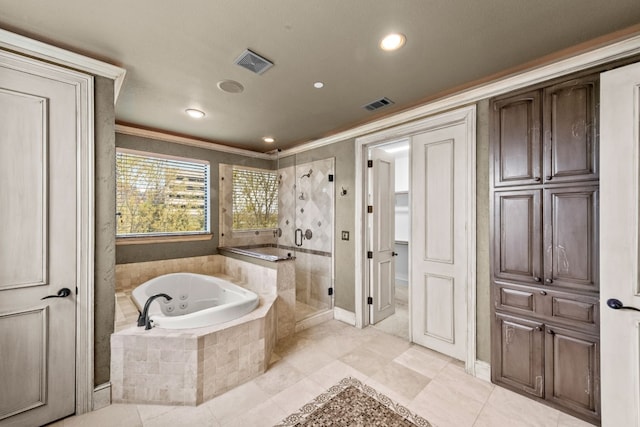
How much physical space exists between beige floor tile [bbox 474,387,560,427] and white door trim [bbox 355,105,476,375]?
1.06ft

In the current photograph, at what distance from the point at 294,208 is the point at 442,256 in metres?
2.23

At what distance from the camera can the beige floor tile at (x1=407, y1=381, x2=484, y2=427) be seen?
172 centimetres

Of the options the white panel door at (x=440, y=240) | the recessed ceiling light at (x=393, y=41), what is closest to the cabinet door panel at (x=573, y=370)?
the white panel door at (x=440, y=240)

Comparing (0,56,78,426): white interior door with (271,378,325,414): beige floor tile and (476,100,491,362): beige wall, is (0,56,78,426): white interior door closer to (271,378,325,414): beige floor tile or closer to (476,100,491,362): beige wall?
(271,378,325,414): beige floor tile

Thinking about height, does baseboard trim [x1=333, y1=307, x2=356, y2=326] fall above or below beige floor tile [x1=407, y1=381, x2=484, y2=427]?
above

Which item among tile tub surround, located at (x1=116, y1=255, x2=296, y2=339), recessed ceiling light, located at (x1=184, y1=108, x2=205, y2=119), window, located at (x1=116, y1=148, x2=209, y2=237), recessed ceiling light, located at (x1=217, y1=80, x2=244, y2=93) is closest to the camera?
recessed ceiling light, located at (x1=217, y1=80, x2=244, y2=93)

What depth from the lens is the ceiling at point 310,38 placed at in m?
1.36

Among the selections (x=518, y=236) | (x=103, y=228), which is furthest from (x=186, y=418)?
(x=518, y=236)

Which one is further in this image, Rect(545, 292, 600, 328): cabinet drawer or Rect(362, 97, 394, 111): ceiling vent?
Rect(362, 97, 394, 111): ceiling vent

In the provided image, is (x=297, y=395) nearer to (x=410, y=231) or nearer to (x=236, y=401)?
(x=236, y=401)

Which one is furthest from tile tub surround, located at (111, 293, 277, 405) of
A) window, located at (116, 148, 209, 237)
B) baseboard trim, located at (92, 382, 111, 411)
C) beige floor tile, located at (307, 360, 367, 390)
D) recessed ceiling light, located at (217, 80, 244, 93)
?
recessed ceiling light, located at (217, 80, 244, 93)

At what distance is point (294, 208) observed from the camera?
13.0 ft

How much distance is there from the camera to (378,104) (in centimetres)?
256

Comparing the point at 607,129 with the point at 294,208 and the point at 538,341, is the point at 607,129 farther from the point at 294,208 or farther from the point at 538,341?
the point at 294,208
